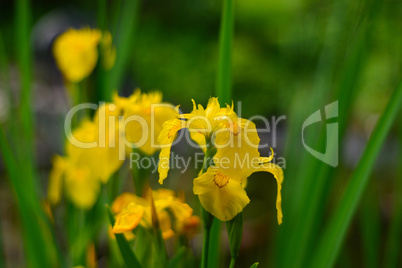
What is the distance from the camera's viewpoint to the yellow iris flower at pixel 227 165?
0.31m

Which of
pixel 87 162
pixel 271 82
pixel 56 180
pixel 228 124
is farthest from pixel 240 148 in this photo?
pixel 271 82

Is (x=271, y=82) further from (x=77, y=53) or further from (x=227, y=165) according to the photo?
(x=227, y=165)

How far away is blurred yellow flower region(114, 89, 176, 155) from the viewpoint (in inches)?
17.2

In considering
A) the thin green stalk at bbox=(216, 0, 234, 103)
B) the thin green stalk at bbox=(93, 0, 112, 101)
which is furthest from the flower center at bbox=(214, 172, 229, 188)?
the thin green stalk at bbox=(93, 0, 112, 101)

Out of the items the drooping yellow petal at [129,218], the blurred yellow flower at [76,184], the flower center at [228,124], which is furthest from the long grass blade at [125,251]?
the blurred yellow flower at [76,184]

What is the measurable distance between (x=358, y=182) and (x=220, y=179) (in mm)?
148

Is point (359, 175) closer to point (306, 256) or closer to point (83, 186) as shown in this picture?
point (306, 256)

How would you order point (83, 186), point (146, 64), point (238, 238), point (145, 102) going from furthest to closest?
1. point (146, 64)
2. point (83, 186)
3. point (145, 102)
4. point (238, 238)

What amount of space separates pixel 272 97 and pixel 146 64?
0.74 m

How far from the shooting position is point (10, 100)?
25.4 inches

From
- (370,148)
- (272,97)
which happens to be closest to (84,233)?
(370,148)

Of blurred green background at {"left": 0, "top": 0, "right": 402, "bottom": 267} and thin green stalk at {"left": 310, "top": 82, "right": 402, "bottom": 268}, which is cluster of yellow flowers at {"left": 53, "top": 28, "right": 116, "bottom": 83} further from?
thin green stalk at {"left": 310, "top": 82, "right": 402, "bottom": 268}

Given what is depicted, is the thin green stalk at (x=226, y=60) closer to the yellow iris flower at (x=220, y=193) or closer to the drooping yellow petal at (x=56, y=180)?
the yellow iris flower at (x=220, y=193)

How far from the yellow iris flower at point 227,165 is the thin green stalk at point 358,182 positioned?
101mm
